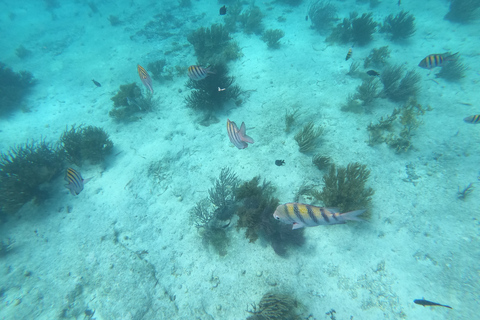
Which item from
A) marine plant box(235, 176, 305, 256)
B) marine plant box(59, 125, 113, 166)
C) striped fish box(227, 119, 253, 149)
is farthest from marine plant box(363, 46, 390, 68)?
marine plant box(59, 125, 113, 166)

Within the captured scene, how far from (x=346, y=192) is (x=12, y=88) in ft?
53.9

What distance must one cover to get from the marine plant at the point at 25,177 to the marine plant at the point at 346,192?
7.96 metres

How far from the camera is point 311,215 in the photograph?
260 centimetres

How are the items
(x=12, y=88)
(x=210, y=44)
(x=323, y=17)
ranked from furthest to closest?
(x=323, y=17) → (x=210, y=44) → (x=12, y=88)

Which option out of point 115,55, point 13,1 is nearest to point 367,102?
point 115,55

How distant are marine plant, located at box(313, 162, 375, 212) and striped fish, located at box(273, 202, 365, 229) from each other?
1.73 m

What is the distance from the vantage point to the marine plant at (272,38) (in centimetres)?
1034

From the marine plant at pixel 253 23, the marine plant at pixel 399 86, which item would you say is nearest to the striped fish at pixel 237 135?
the marine plant at pixel 399 86

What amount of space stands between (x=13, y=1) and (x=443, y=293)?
54772 millimetres

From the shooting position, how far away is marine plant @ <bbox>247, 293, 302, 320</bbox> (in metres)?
3.43

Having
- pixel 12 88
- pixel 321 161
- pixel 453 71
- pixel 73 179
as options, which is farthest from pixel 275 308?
pixel 12 88

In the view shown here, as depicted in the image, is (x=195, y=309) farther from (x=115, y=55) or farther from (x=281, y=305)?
(x=115, y=55)

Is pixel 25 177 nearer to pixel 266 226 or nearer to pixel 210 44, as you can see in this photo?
pixel 266 226

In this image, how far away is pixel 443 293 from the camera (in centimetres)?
360
